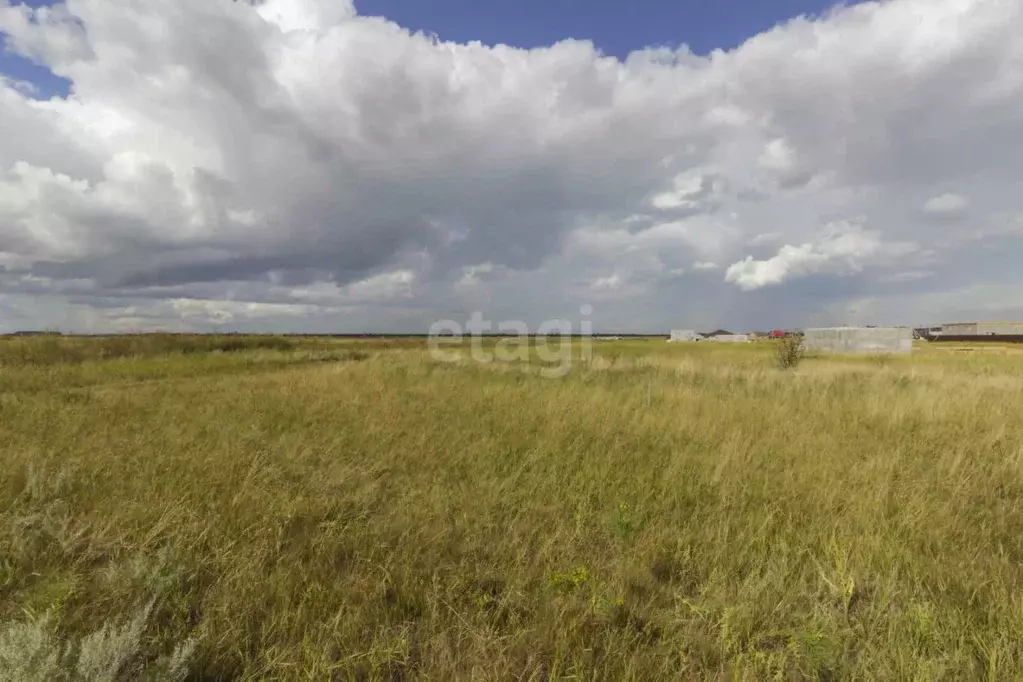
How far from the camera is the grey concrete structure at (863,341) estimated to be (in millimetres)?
53825

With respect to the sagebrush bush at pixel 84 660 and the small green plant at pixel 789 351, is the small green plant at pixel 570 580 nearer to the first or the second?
the sagebrush bush at pixel 84 660

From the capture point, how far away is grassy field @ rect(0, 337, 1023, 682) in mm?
2428

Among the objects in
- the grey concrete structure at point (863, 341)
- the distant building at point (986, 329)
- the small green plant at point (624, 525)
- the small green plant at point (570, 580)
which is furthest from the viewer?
the distant building at point (986, 329)

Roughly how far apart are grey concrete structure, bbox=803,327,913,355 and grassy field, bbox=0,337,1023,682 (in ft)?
178

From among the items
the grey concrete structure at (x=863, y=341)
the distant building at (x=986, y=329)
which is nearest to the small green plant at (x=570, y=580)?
the grey concrete structure at (x=863, y=341)

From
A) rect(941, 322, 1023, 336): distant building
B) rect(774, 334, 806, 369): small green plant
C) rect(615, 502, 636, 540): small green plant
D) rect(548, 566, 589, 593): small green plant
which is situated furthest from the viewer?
rect(941, 322, 1023, 336): distant building

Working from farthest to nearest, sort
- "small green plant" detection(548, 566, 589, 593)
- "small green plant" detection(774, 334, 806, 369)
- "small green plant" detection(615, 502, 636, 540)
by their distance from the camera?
1. "small green plant" detection(774, 334, 806, 369)
2. "small green plant" detection(615, 502, 636, 540)
3. "small green plant" detection(548, 566, 589, 593)

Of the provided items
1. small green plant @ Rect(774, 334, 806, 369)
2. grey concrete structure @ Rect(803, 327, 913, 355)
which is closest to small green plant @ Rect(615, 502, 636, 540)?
small green plant @ Rect(774, 334, 806, 369)

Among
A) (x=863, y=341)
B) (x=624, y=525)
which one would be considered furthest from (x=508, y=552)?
(x=863, y=341)

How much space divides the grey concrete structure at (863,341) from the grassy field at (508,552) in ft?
178

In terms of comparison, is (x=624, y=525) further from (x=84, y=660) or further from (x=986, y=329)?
(x=986, y=329)

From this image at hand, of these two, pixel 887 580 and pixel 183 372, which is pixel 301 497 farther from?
pixel 183 372

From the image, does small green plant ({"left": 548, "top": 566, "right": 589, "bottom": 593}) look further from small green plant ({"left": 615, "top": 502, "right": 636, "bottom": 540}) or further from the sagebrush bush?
the sagebrush bush

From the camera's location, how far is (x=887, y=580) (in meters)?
3.09
